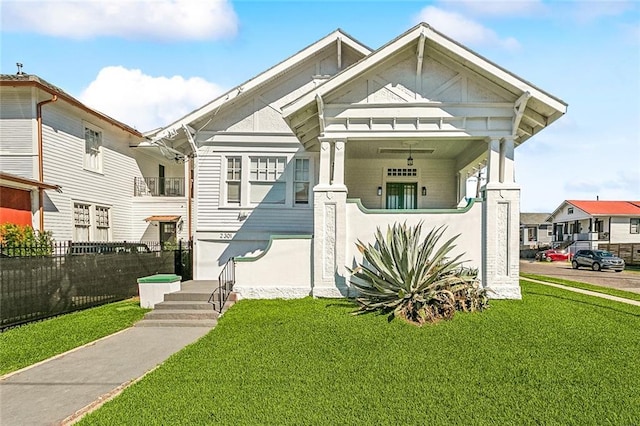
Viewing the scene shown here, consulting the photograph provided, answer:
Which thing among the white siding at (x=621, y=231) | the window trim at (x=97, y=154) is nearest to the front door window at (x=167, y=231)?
the window trim at (x=97, y=154)

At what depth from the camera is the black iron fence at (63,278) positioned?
27.4ft

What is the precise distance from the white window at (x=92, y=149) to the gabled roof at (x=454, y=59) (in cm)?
1098

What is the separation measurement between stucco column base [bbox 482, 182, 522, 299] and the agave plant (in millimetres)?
773

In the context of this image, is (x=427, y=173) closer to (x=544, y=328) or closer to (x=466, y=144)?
(x=466, y=144)

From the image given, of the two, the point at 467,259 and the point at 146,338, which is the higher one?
the point at 467,259

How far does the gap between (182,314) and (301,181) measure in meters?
5.87

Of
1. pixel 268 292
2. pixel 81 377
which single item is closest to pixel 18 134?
pixel 268 292

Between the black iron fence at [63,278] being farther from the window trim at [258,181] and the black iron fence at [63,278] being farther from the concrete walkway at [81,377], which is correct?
the window trim at [258,181]

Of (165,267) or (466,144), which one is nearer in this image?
(466,144)

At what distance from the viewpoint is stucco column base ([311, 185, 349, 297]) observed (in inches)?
390

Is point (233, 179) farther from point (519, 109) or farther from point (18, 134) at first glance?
point (519, 109)

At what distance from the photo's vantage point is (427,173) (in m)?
13.8

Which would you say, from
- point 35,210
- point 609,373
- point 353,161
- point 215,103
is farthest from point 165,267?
point 609,373

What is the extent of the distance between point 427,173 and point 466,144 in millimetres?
2190
